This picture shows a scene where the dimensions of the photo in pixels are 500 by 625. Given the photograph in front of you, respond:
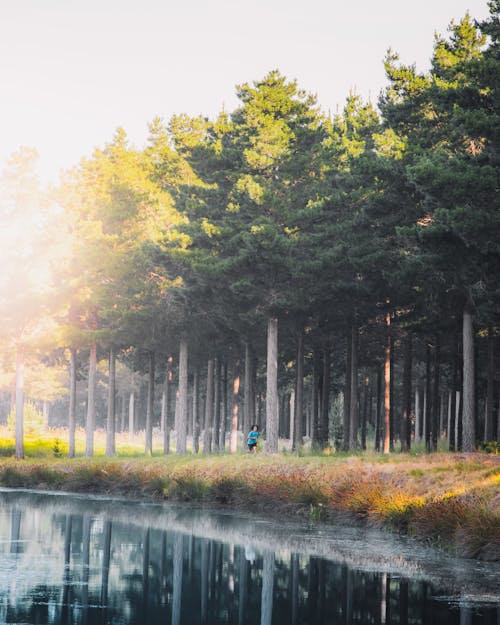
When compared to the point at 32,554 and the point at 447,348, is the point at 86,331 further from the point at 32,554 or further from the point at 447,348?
the point at 32,554

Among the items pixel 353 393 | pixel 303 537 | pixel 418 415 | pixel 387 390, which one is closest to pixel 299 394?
pixel 353 393

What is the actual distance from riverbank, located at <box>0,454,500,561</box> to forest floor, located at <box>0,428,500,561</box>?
3 centimetres

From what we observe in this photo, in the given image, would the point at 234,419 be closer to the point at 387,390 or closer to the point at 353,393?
the point at 353,393

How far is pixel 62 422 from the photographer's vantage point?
435 feet

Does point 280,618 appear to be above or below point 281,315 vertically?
below

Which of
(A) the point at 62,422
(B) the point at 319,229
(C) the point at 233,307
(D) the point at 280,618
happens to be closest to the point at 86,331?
(C) the point at 233,307

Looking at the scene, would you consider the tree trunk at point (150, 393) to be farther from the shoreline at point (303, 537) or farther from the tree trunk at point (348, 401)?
the shoreline at point (303, 537)

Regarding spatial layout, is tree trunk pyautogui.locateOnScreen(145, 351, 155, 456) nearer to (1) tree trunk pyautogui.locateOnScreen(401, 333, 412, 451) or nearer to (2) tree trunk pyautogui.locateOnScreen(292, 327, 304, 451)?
(2) tree trunk pyautogui.locateOnScreen(292, 327, 304, 451)

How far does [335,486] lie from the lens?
28.1 meters

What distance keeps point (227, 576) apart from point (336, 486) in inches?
426

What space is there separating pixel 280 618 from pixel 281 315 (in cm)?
2875

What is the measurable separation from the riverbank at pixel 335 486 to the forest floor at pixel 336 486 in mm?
31

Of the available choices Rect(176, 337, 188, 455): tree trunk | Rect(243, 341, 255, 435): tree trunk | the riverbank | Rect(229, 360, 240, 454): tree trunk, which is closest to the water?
the riverbank

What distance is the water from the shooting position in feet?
45.5
